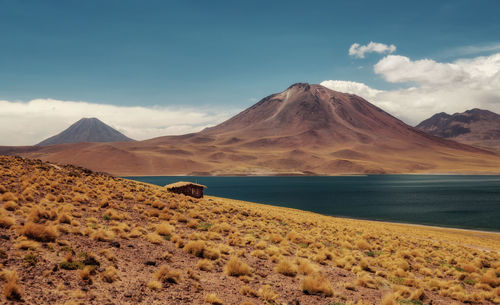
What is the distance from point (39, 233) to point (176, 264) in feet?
16.1

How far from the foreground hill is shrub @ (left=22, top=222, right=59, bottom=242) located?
0.04m

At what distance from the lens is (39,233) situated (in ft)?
36.3

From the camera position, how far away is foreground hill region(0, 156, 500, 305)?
917 centimetres

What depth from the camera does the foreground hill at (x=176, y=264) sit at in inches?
361

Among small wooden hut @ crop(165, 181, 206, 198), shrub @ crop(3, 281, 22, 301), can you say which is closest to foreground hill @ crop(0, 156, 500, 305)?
shrub @ crop(3, 281, 22, 301)

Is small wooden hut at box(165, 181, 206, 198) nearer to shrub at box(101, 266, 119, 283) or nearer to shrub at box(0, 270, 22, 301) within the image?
shrub at box(101, 266, 119, 283)

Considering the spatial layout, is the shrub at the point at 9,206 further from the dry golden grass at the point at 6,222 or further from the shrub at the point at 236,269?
the shrub at the point at 236,269

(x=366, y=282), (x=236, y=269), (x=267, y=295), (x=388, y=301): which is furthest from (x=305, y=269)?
(x=267, y=295)

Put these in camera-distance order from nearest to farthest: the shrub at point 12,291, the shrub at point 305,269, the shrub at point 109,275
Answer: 1. the shrub at point 12,291
2. the shrub at point 109,275
3. the shrub at point 305,269

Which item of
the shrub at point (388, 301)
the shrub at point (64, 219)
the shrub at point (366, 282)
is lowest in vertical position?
the shrub at point (366, 282)

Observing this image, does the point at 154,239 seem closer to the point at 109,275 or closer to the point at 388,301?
the point at 109,275

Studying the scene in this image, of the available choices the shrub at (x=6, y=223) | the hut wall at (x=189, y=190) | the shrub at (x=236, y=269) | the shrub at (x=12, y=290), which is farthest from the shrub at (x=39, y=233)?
the hut wall at (x=189, y=190)

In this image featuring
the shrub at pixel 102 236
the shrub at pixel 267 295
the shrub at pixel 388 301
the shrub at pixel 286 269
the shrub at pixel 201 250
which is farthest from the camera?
the shrub at pixel 201 250

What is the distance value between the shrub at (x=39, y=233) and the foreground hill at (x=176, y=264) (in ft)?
0.12
